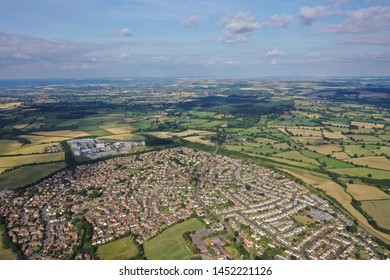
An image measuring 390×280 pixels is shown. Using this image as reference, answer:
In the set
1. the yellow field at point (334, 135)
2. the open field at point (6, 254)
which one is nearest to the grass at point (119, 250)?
the open field at point (6, 254)

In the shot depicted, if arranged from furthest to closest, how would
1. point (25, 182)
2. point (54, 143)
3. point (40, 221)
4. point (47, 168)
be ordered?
1. point (54, 143)
2. point (47, 168)
3. point (25, 182)
4. point (40, 221)

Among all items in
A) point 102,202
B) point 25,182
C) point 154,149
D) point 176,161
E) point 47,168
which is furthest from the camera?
point 154,149

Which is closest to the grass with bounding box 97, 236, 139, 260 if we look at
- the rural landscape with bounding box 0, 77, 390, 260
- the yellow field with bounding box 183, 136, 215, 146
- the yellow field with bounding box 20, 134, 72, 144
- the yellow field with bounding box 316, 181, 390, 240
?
the rural landscape with bounding box 0, 77, 390, 260

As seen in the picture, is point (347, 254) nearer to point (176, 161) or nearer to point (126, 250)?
point (126, 250)

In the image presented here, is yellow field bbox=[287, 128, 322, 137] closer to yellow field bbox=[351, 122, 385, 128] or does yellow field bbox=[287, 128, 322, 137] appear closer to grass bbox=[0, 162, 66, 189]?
yellow field bbox=[351, 122, 385, 128]

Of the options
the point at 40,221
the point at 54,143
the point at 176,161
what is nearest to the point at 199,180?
the point at 176,161

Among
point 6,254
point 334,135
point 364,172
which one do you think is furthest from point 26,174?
point 334,135
